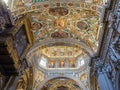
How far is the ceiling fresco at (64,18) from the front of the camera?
1405cm

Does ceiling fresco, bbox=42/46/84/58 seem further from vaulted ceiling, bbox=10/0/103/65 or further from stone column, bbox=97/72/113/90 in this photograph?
stone column, bbox=97/72/113/90

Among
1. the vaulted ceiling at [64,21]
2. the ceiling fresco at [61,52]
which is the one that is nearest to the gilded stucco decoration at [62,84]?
the ceiling fresco at [61,52]

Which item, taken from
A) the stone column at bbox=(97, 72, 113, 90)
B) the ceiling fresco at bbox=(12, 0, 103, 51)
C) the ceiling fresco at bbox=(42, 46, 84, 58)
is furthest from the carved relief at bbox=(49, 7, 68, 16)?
the ceiling fresco at bbox=(42, 46, 84, 58)

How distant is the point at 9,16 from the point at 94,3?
593cm

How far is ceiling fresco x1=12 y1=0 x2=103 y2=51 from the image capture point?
1405cm

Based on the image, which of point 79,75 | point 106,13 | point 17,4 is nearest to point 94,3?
point 106,13

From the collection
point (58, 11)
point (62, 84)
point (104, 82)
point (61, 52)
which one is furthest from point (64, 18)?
point (61, 52)

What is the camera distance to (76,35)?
16297 mm

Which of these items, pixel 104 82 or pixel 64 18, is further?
pixel 64 18

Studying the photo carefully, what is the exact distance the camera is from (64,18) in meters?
15.5

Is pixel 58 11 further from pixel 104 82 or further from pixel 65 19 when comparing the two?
pixel 104 82

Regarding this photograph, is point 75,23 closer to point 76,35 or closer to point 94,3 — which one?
point 76,35

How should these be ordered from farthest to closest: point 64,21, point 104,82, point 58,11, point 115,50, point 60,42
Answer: point 60,42 < point 64,21 < point 58,11 < point 104,82 < point 115,50

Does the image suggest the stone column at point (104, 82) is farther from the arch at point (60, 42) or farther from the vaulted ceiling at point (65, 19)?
the arch at point (60, 42)
